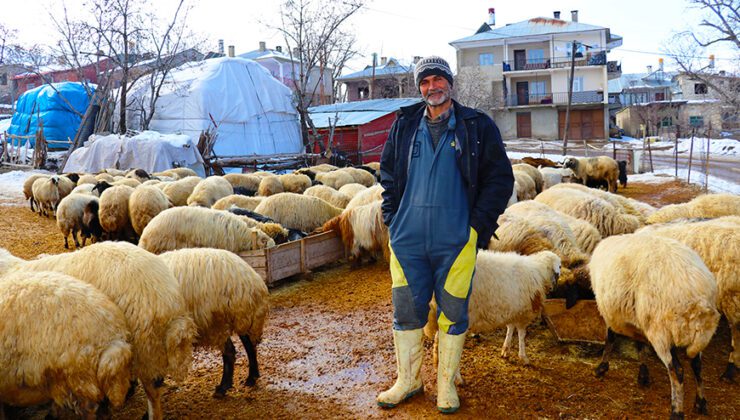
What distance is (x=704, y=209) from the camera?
280 inches

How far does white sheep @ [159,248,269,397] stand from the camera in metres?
4.52

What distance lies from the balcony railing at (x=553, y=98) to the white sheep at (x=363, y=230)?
134 ft

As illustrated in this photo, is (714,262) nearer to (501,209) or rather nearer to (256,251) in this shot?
(501,209)

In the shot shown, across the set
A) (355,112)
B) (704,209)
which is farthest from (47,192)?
(355,112)

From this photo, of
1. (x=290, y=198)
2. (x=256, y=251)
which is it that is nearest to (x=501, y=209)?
(x=256, y=251)

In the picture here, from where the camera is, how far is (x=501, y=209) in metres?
3.94

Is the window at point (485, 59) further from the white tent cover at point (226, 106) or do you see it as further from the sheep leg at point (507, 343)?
the sheep leg at point (507, 343)

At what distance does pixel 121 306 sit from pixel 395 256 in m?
1.85

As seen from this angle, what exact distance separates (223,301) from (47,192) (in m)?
12.7

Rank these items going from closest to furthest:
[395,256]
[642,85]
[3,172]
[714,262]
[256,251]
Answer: [395,256], [714,262], [256,251], [3,172], [642,85]

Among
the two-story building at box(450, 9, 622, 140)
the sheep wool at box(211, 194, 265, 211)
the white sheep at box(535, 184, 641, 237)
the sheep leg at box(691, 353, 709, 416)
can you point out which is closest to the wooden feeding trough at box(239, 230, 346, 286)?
the sheep wool at box(211, 194, 265, 211)

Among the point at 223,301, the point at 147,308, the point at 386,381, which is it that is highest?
the point at 147,308

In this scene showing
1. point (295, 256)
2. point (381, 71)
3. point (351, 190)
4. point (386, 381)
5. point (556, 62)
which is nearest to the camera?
point (386, 381)

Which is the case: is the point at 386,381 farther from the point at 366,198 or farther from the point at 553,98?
the point at 553,98
